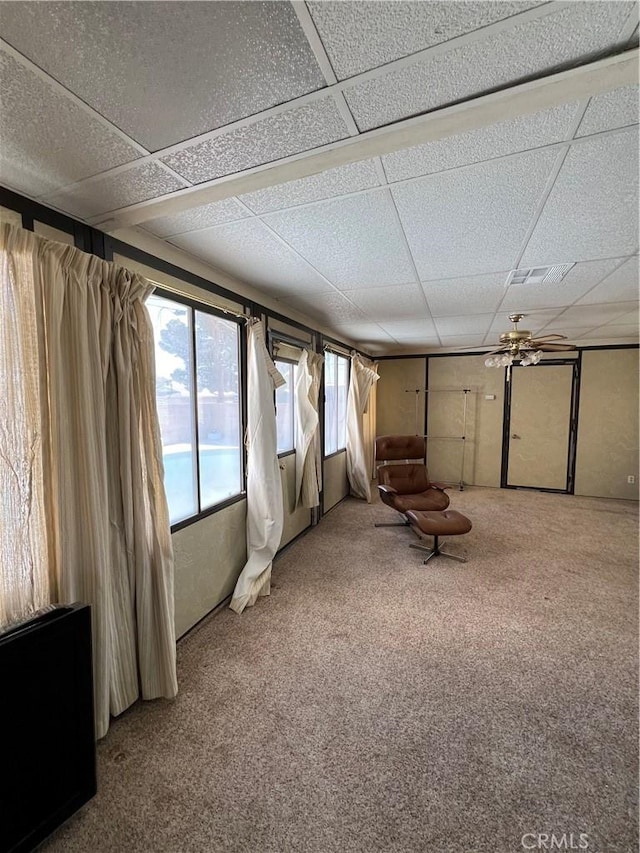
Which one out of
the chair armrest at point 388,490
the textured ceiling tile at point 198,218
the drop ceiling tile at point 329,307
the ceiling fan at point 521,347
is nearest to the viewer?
the textured ceiling tile at point 198,218

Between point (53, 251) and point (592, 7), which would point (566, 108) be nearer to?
point (592, 7)

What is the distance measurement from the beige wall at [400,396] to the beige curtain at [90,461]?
526 centimetres

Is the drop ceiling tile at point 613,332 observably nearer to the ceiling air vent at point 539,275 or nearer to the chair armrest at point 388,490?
the ceiling air vent at point 539,275

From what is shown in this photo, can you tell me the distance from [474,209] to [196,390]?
6.05 ft

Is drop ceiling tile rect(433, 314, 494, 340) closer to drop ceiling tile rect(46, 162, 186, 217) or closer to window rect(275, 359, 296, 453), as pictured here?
window rect(275, 359, 296, 453)

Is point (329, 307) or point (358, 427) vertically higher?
point (329, 307)

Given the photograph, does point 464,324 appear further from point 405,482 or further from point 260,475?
point 260,475

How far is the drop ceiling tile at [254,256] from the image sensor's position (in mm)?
1851

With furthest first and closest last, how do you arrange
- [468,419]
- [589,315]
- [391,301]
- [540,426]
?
[468,419] → [540,426] → [589,315] → [391,301]

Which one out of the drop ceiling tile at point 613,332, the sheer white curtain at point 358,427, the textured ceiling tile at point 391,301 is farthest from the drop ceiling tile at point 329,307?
the drop ceiling tile at point 613,332

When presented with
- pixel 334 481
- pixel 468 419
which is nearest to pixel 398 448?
pixel 334 481

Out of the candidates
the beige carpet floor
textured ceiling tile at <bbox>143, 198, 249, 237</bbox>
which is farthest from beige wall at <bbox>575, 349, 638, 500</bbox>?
textured ceiling tile at <bbox>143, 198, 249, 237</bbox>

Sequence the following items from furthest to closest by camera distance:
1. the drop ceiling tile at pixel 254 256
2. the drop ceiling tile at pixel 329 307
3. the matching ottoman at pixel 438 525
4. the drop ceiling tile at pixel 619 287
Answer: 1. the matching ottoman at pixel 438 525
2. the drop ceiling tile at pixel 329 307
3. the drop ceiling tile at pixel 619 287
4. the drop ceiling tile at pixel 254 256

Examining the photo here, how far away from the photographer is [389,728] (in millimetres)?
1623
